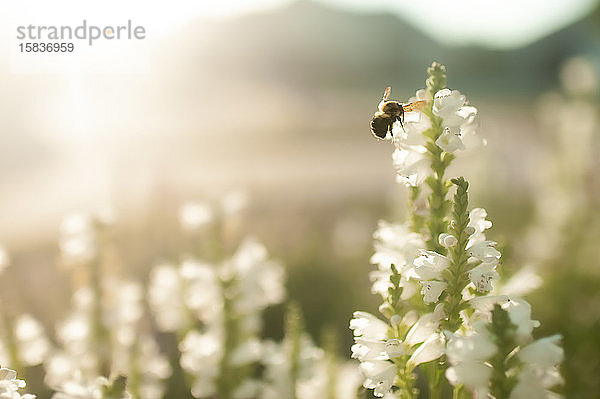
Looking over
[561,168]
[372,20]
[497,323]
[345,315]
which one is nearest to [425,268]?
[497,323]

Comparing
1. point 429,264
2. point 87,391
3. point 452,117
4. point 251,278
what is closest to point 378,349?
point 429,264

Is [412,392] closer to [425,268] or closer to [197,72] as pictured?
[425,268]

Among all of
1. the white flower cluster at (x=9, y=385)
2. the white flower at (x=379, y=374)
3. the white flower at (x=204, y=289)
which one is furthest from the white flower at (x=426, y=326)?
the white flower at (x=204, y=289)

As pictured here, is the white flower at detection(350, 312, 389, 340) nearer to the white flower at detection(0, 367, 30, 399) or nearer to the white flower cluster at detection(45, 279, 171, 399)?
the white flower at detection(0, 367, 30, 399)

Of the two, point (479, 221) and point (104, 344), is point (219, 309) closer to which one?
point (104, 344)

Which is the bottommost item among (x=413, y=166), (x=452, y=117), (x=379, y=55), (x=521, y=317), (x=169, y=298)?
(x=169, y=298)

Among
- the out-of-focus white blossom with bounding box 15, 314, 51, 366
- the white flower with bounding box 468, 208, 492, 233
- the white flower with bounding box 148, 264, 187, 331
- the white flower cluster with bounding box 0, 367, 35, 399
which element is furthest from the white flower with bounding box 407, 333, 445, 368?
the white flower with bounding box 148, 264, 187, 331
